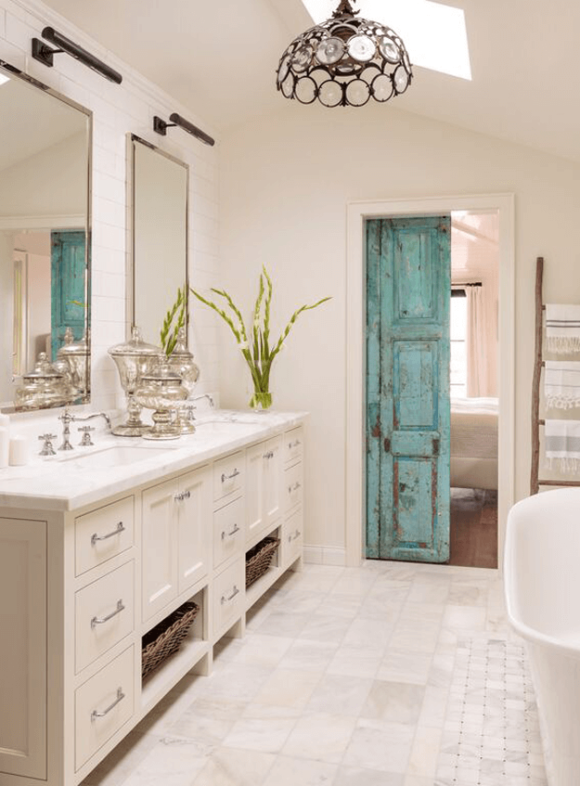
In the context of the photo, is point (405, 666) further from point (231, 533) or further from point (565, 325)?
point (565, 325)

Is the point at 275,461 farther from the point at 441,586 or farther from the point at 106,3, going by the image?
the point at 106,3

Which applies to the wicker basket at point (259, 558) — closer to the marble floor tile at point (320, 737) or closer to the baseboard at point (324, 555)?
the baseboard at point (324, 555)

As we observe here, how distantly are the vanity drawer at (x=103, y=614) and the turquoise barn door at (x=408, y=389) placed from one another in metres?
2.65

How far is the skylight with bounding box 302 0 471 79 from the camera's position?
3.37 m

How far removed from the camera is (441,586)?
14.1ft

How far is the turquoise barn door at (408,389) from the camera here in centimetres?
469

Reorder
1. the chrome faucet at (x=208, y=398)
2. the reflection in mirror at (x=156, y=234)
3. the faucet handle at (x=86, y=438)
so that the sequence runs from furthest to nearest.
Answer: the chrome faucet at (x=208, y=398) → the reflection in mirror at (x=156, y=234) → the faucet handle at (x=86, y=438)

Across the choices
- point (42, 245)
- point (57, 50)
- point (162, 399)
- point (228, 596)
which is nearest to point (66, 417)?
point (162, 399)

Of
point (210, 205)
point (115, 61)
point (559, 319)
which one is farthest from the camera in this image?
point (210, 205)

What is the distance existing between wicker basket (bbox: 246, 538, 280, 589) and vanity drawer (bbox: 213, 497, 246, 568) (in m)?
0.26

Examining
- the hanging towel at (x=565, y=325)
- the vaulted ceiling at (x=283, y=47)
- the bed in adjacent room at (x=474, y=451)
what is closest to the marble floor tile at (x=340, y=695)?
the hanging towel at (x=565, y=325)

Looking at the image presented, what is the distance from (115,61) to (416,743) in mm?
3099

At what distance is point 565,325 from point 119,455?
253 centimetres

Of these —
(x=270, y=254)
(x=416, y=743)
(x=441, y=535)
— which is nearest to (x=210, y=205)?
(x=270, y=254)
